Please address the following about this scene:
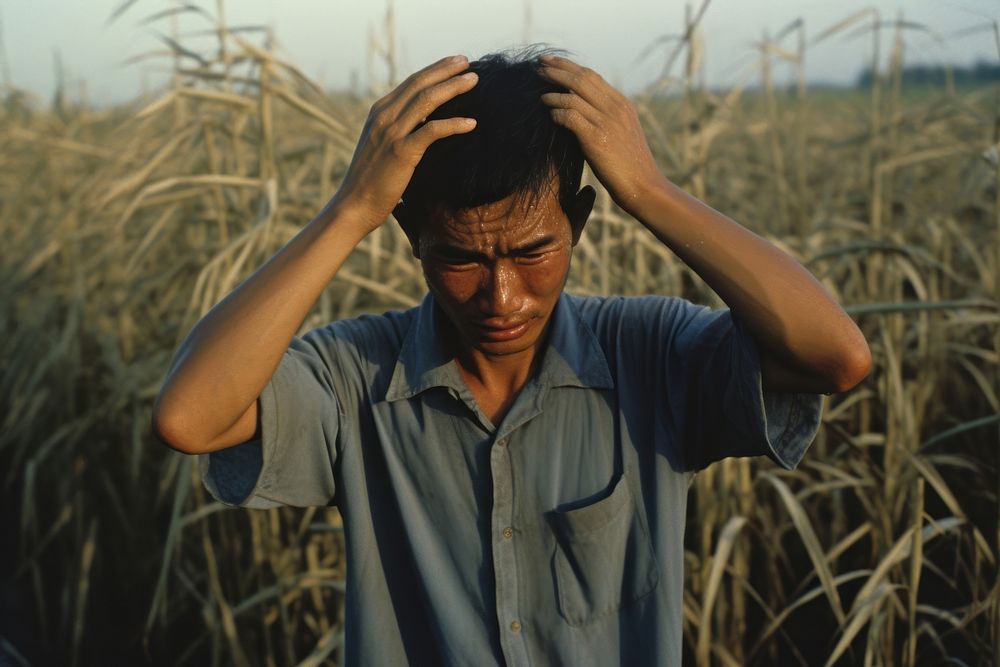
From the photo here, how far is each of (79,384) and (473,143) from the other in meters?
2.37

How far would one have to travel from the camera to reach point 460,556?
4.19ft

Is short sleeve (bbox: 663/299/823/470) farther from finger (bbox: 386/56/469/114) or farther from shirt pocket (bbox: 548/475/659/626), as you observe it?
finger (bbox: 386/56/469/114)

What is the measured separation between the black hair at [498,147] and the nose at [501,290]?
0.08m

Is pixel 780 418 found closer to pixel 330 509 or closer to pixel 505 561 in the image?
pixel 505 561

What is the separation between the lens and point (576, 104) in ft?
3.77

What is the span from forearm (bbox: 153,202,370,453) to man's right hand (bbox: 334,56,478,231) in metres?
0.03

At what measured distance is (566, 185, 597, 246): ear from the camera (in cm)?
132

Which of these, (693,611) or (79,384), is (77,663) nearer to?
(79,384)

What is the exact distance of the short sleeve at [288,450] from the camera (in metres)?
1.22

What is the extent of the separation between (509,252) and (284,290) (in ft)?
0.85

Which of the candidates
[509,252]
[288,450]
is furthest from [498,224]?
[288,450]

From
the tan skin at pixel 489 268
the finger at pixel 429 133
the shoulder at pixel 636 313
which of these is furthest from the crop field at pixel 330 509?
the finger at pixel 429 133

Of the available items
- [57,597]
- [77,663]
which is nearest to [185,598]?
[77,663]

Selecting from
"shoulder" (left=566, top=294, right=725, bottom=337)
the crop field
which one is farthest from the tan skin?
the crop field
